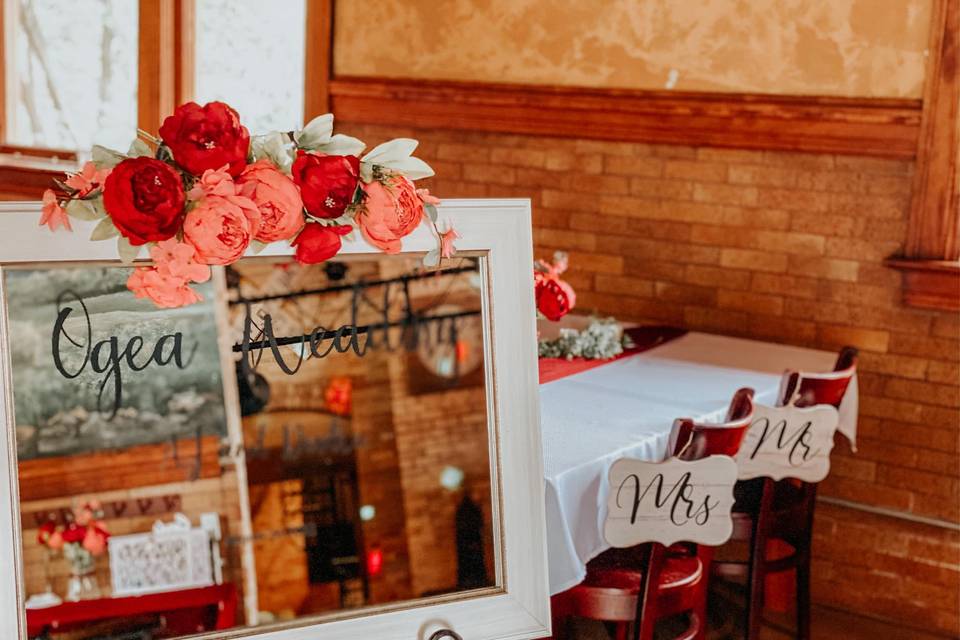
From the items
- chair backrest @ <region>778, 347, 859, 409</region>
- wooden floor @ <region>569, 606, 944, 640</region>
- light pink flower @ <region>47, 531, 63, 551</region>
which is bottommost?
wooden floor @ <region>569, 606, 944, 640</region>

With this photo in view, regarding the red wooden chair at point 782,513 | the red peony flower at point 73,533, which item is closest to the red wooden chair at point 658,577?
the red wooden chair at point 782,513

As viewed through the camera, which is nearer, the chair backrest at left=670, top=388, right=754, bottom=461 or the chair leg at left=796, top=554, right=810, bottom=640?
the chair backrest at left=670, top=388, right=754, bottom=461

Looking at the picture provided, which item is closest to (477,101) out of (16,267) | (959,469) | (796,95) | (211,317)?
(796,95)

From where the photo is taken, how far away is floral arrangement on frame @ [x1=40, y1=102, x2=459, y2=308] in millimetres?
1389

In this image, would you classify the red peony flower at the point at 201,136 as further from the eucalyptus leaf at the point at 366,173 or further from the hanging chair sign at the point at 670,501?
the hanging chair sign at the point at 670,501

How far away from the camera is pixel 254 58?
4961 millimetres

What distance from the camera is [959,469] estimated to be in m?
3.33

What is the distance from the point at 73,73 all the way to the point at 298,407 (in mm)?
4092

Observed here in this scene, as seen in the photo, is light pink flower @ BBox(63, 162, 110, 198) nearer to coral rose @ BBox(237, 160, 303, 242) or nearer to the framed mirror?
the framed mirror

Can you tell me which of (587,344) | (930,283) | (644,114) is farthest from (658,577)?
(644,114)

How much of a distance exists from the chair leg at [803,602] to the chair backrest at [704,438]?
3.37 ft

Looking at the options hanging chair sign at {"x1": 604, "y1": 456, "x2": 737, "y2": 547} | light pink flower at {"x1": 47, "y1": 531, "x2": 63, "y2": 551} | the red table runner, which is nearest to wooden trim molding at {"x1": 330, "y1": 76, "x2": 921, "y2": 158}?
the red table runner

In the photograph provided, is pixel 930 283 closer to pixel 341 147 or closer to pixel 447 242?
pixel 447 242

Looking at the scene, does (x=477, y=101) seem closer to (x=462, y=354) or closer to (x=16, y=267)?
(x=462, y=354)
